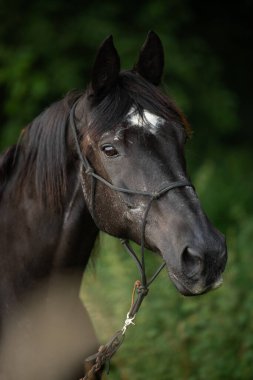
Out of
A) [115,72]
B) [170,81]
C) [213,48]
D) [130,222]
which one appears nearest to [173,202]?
[130,222]

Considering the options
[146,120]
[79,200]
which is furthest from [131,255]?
[146,120]

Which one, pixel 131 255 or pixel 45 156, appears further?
pixel 45 156

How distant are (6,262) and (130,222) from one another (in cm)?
65

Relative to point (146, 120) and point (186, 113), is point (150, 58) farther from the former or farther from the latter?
point (186, 113)

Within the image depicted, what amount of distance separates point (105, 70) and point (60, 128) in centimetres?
33

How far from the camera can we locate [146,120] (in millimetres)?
2631

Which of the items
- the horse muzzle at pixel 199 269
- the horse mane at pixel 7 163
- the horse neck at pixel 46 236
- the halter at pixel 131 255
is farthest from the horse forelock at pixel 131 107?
the horse muzzle at pixel 199 269

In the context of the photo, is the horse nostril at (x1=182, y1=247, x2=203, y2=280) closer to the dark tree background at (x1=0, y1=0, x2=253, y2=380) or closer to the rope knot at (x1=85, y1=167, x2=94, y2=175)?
the rope knot at (x1=85, y1=167, x2=94, y2=175)

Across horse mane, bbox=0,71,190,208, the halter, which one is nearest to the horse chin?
the halter

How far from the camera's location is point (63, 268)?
2.88 meters

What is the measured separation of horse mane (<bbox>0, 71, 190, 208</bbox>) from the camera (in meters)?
2.69

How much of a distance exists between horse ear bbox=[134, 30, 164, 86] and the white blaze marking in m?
0.36

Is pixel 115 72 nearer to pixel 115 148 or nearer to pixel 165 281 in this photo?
pixel 115 148

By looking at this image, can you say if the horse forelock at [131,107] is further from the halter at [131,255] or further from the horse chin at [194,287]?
the horse chin at [194,287]
